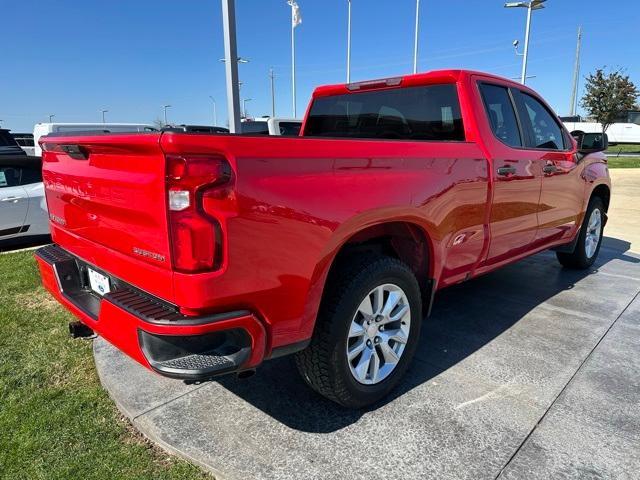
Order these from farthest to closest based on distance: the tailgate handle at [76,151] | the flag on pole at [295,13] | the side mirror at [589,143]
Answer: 1. the flag on pole at [295,13]
2. the side mirror at [589,143]
3. the tailgate handle at [76,151]

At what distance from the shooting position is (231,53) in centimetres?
727

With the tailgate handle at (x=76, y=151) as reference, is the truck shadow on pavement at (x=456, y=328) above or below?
below

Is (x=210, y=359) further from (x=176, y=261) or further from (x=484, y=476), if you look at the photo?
(x=484, y=476)

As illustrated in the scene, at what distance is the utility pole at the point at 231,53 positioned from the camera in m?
7.08

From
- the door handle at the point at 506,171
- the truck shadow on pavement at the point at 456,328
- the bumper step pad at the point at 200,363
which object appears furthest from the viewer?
the door handle at the point at 506,171

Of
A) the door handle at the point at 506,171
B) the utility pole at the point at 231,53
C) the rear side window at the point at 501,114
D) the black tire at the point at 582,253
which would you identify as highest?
the utility pole at the point at 231,53

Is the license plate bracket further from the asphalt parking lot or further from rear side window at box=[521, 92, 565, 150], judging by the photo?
rear side window at box=[521, 92, 565, 150]

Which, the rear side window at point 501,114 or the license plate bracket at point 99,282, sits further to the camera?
the rear side window at point 501,114

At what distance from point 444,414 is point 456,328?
1297 millimetres

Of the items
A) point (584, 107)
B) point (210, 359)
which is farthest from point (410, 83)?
point (584, 107)

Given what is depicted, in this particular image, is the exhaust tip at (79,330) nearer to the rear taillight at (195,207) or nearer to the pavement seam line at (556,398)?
the rear taillight at (195,207)

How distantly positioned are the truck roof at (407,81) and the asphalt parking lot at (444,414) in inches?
74.8

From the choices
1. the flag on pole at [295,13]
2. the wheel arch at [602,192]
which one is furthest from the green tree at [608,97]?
the wheel arch at [602,192]

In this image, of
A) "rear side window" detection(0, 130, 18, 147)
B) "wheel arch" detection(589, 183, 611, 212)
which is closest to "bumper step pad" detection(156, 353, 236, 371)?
"wheel arch" detection(589, 183, 611, 212)
